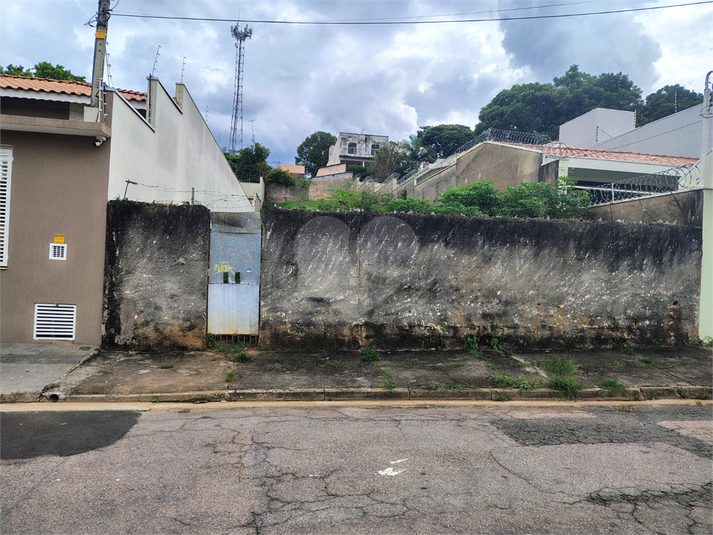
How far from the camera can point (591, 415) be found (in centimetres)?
572

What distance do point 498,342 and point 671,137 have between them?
16327 mm

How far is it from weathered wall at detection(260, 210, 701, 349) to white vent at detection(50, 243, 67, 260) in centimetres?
313

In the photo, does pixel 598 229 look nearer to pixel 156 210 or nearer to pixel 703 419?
pixel 703 419

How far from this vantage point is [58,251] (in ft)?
24.0

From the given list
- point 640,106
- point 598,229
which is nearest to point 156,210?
point 598,229

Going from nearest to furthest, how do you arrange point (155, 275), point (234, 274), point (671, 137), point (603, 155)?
point (155, 275) < point (234, 274) < point (603, 155) < point (671, 137)

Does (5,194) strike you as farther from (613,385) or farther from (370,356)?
(613,385)

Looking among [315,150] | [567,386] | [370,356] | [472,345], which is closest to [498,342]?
[472,345]

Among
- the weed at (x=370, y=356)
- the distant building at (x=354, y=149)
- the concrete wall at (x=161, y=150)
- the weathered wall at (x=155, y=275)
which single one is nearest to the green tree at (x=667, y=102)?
the distant building at (x=354, y=149)

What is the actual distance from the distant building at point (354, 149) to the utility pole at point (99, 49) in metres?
46.3

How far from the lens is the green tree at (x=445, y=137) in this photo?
44906mm

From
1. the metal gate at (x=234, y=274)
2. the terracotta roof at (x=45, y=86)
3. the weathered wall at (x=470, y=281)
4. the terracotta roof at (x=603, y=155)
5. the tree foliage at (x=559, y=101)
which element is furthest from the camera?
the tree foliage at (x=559, y=101)

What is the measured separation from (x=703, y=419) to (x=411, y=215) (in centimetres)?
499

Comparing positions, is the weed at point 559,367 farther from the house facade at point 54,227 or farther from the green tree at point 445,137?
the green tree at point 445,137
